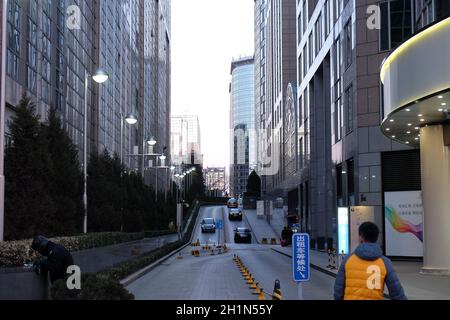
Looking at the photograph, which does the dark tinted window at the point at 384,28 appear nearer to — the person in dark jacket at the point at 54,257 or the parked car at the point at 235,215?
the person in dark jacket at the point at 54,257

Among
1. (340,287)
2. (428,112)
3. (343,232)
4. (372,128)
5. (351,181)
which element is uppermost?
(372,128)

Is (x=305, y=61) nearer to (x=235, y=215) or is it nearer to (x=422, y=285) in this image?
(x=422, y=285)

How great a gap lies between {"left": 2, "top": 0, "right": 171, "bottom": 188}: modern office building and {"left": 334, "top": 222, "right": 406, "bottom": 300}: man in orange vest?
88.9ft

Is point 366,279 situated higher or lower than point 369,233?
lower

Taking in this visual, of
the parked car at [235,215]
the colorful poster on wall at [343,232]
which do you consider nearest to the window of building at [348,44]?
the colorful poster on wall at [343,232]

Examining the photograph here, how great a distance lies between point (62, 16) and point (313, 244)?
26.1 meters

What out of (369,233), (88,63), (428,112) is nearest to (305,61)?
(88,63)

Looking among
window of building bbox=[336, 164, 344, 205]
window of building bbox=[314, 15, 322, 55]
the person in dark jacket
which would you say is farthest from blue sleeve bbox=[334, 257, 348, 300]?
window of building bbox=[314, 15, 322, 55]

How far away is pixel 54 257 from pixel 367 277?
7190 mm

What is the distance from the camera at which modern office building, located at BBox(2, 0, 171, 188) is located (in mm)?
35500

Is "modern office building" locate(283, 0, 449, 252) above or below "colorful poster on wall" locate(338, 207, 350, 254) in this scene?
above

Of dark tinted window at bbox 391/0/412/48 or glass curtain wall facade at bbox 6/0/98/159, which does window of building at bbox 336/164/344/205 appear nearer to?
dark tinted window at bbox 391/0/412/48

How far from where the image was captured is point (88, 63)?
56062 mm
